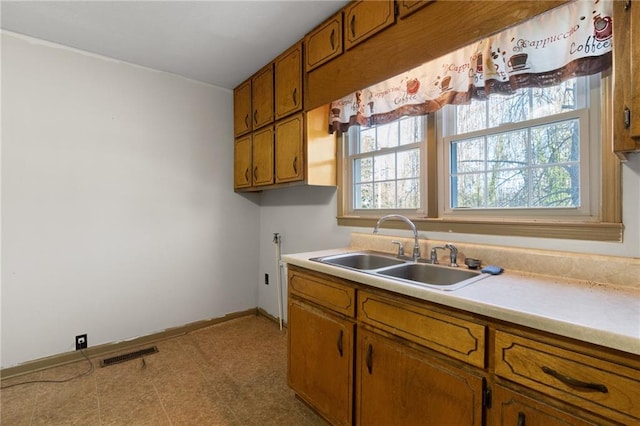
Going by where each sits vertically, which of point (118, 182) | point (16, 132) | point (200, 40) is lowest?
point (118, 182)

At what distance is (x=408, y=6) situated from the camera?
1.50 metres

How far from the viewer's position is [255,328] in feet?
9.91

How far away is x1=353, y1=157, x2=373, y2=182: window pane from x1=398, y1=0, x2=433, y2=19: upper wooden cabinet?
3.36 feet

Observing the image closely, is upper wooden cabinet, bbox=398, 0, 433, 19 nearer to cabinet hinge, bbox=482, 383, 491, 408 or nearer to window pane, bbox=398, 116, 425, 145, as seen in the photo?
window pane, bbox=398, 116, 425, 145

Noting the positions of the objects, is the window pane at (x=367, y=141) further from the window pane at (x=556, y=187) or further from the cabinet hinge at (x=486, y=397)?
the cabinet hinge at (x=486, y=397)

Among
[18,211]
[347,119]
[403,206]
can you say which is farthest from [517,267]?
[18,211]

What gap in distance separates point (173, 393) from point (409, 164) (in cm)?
226

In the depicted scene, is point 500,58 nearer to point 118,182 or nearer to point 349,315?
point 349,315

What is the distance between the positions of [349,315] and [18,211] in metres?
2.56

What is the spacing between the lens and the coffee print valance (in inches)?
47.2

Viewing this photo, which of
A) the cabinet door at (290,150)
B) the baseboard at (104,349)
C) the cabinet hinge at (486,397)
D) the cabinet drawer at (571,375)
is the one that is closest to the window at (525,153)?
the cabinet drawer at (571,375)

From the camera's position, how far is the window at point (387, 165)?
2.04 meters

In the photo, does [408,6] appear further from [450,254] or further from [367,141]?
[450,254]

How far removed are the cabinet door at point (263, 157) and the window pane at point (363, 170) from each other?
2.47ft
